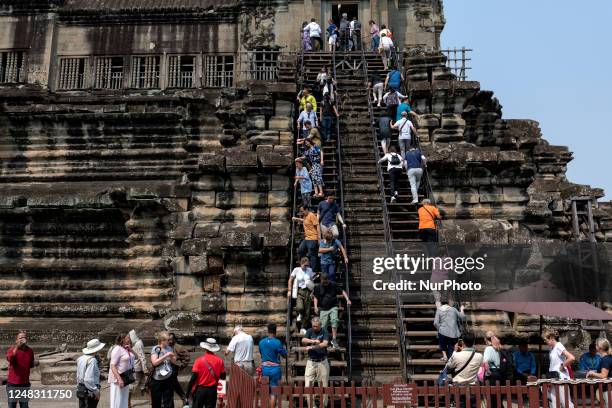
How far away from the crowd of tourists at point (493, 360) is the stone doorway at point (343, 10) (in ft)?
50.1

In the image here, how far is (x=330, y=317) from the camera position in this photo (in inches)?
377

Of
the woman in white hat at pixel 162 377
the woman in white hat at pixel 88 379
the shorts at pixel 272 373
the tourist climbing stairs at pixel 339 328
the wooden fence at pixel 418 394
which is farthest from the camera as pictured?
the tourist climbing stairs at pixel 339 328

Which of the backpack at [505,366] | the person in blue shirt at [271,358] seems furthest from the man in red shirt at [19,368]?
the backpack at [505,366]

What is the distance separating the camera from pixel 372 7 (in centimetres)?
2188

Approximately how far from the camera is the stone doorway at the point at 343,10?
22191mm

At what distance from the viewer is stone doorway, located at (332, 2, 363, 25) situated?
22191 millimetres

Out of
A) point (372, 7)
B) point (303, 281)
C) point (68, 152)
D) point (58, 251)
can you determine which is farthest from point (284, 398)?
point (372, 7)

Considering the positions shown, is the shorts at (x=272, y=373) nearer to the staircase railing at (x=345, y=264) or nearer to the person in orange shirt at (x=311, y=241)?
the staircase railing at (x=345, y=264)

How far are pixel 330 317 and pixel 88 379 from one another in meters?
3.68

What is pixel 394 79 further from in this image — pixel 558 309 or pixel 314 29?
pixel 558 309

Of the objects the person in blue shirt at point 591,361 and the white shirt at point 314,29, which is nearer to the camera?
the person in blue shirt at point 591,361

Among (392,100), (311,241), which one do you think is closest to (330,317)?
(311,241)

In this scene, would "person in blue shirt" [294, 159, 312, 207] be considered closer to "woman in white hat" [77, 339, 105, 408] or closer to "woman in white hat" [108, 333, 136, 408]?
"woman in white hat" [108, 333, 136, 408]

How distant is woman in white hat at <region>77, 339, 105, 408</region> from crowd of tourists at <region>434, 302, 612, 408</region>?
4755 millimetres
